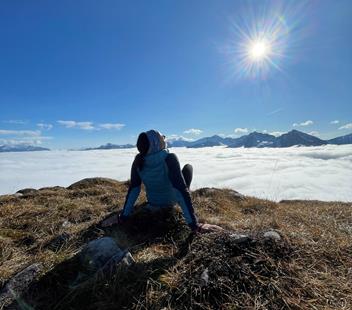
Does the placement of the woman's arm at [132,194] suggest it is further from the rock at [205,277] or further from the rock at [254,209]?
the rock at [254,209]

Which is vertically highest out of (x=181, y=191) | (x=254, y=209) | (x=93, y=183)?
(x=181, y=191)

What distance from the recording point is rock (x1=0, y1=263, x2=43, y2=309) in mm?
2816

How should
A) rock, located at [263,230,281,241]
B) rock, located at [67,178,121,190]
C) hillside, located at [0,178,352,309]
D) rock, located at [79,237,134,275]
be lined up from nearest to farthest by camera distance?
1. hillside, located at [0,178,352,309]
2. rock, located at [79,237,134,275]
3. rock, located at [263,230,281,241]
4. rock, located at [67,178,121,190]

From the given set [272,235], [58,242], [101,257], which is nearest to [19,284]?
[101,257]

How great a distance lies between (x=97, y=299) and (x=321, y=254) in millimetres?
2837

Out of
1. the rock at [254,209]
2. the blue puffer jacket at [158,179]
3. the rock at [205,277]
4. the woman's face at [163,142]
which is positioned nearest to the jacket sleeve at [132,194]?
the blue puffer jacket at [158,179]

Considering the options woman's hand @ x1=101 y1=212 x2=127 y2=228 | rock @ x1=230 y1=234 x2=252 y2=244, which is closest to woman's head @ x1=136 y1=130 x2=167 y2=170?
woman's hand @ x1=101 y1=212 x2=127 y2=228

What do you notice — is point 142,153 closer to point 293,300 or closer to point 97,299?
point 97,299

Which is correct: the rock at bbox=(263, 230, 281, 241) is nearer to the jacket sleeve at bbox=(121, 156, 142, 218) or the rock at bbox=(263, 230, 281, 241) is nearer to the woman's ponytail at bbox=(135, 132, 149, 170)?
the woman's ponytail at bbox=(135, 132, 149, 170)

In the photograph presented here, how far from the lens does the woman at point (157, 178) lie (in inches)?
177

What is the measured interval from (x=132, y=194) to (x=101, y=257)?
6.54ft

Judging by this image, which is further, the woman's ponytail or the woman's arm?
the woman's arm

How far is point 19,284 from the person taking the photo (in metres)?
3.02

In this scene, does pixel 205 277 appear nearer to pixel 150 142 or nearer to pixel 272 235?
pixel 272 235
